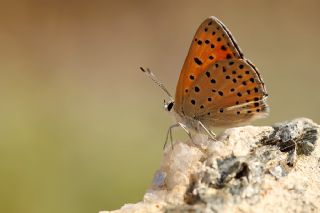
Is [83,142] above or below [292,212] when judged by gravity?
above

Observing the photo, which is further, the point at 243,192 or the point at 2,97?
the point at 2,97

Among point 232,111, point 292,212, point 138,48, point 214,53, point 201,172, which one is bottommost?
point 292,212

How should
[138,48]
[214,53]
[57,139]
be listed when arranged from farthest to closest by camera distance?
[138,48] < [57,139] < [214,53]

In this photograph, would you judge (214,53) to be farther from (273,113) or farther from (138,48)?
(138,48)

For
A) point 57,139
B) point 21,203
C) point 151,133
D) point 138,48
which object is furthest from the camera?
point 138,48

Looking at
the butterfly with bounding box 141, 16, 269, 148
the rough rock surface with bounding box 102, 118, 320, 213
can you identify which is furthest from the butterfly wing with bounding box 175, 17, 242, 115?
the rough rock surface with bounding box 102, 118, 320, 213

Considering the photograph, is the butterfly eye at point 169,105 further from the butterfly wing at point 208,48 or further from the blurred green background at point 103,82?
the blurred green background at point 103,82

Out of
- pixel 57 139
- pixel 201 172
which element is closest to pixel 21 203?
pixel 57 139

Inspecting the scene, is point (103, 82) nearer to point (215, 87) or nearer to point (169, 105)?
point (169, 105)

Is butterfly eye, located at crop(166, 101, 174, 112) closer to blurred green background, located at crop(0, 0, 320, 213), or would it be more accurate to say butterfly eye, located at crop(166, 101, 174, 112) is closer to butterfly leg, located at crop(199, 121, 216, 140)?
butterfly leg, located at crop(199, 121, 216, 140)
